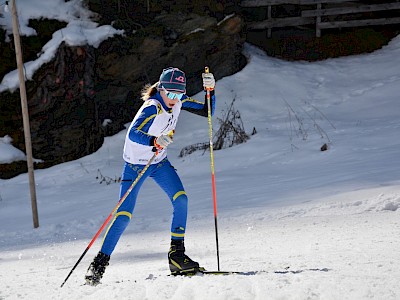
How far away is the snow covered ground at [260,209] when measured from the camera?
167 inches

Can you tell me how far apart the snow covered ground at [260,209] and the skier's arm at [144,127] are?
3.85ft

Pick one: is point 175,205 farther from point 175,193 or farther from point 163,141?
point 163,141

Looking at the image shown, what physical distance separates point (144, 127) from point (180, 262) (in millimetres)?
1243

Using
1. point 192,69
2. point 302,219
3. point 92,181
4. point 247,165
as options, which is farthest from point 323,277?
point 192,69

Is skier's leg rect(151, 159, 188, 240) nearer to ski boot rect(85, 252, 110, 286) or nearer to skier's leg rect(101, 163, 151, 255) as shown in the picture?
skier's leg rect(101, 163, 151, 255)

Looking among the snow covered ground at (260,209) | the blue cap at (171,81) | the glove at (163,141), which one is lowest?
the snow covered ground at (260,209)

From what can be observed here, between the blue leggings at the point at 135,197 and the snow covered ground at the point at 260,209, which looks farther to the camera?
Result: the blue leggings at the point at 135,197

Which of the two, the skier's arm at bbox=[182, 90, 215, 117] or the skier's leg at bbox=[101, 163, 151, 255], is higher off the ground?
the skier's arm at bbox=[182, 90, 215, 117]

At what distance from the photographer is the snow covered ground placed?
4254 mm

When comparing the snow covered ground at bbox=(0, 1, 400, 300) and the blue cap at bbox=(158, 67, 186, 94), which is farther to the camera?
the blue cap at bbox=(158, 67, 186, 94)

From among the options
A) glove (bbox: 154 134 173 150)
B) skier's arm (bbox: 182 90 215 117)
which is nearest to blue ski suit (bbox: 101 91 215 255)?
glove (bbox: 154 134 173 150)

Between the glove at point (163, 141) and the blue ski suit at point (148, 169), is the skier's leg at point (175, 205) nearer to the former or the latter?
the blue ski suit at point (148, 169)

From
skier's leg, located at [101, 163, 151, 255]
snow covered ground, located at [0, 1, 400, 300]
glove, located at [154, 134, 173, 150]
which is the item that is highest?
glove, located at [154, 134, 173, 150]

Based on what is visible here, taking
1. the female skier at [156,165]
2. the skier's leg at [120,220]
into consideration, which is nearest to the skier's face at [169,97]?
the female skier at [156,165]
